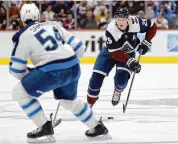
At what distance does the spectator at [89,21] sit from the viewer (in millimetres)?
10711

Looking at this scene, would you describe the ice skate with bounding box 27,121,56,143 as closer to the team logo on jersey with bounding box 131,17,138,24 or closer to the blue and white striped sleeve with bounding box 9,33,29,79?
the blue and white striped sleeve with bounding box 9,33,29,79

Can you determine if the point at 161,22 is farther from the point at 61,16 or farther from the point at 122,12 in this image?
the point at 122,12

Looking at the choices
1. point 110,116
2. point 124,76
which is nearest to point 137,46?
point 124,76

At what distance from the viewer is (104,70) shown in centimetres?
479

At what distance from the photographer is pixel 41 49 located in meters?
3.32

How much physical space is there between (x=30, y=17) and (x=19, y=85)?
1.40 ft

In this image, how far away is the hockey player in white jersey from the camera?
10.9 ft

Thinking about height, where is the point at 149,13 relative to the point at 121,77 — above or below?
below

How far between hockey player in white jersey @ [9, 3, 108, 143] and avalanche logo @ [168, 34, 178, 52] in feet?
23.0

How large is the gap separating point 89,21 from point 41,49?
7519mm

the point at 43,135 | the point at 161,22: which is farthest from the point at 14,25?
the point at 43,135

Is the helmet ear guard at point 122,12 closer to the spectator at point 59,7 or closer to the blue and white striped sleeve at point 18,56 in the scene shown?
the blue and white striped sleeve at point 18,56

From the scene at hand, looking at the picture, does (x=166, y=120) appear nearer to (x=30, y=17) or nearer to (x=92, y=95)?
(x=92, y=95)

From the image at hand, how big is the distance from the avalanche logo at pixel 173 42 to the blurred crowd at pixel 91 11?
337 millimetres
